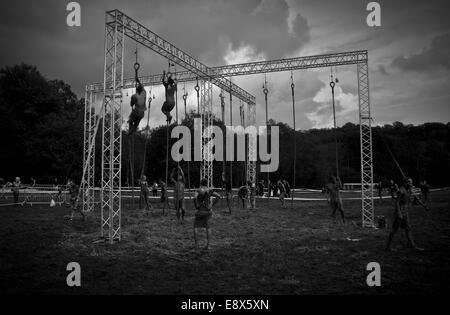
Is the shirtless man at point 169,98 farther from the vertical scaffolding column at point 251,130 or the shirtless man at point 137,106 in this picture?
the vertical scaffolding column at point 251,130

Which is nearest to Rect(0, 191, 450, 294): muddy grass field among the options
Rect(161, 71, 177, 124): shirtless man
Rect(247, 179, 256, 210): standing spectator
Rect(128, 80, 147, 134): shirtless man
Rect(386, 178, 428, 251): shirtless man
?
Rect(386, 178, 428, 251): shirtless man

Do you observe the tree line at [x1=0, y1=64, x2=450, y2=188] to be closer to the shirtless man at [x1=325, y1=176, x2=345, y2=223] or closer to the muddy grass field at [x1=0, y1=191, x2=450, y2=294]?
the shirtless man at [x1=325, y1=176, x2=345, y2=223]

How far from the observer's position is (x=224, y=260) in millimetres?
7832

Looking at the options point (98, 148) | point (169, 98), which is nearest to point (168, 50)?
point (169, 98)

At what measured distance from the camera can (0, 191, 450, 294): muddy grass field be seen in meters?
5.88

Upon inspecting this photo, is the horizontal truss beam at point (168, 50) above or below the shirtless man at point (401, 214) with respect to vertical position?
above

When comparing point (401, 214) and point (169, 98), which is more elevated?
point (169, 98)

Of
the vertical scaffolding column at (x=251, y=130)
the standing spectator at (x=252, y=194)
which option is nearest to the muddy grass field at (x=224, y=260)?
the standing spectator at (x=252, y=194)

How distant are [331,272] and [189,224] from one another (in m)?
7.85

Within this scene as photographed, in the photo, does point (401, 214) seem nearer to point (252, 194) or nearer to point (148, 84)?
point (252, 194)

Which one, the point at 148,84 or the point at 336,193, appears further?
the point at 148,84

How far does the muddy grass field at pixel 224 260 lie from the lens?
5875mm
